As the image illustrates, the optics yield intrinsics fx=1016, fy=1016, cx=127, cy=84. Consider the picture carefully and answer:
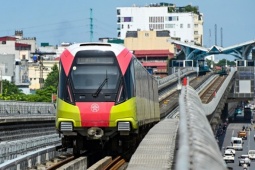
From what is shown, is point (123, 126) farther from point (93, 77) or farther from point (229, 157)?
point (229, 157)

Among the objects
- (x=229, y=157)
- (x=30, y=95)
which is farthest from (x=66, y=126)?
(x=30, y=95)

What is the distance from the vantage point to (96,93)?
993 inches

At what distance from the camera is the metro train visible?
25.1 metres

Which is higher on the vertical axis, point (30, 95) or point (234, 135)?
point (30, 95)

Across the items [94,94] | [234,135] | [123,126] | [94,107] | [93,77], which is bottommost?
[234,135]

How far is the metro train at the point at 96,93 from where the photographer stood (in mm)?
25062

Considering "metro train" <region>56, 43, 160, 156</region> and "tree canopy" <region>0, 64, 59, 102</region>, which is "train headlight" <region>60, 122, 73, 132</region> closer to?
"metro train" <region>56, 43, 160, 156</region>

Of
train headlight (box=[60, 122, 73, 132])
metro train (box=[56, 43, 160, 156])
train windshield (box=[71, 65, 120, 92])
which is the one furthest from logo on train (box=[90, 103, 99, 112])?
train headlight (box=[60, 122, 73, 132])

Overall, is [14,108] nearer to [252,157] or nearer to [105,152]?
[105,152]

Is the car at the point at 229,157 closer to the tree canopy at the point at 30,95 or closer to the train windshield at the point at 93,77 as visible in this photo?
the tree canopy at the point at 30,95

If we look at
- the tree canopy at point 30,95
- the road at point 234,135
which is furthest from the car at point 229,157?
the tree canopy at point 30,95

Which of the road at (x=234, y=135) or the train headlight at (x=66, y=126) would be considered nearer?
the train headlight at (x=66, y=126)

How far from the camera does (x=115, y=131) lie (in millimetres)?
25531

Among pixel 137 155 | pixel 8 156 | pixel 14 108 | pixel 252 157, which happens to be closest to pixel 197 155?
pixel 137 155
